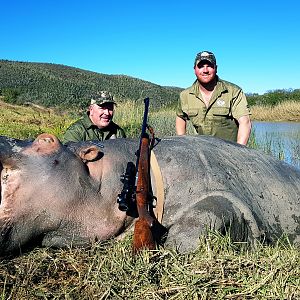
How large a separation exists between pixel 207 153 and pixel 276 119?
Result: 1051 inches

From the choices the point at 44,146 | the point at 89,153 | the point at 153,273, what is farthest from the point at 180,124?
the point at 153,273

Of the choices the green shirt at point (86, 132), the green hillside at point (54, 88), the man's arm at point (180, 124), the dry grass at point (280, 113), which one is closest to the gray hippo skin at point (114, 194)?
the green shirt at point (86, 132)

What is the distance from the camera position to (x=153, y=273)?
9.73ft

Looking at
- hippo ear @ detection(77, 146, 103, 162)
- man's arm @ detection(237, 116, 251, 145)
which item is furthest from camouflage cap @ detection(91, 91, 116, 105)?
hippo ear @ detection(77, 146, 103, 162)

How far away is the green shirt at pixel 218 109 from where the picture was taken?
643cm

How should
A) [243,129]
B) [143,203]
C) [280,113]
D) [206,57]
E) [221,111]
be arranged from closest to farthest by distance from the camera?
[143,203] → [206,57] → [243,129] → [221,111] → [280,113]

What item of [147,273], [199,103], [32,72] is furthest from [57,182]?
[32,72]

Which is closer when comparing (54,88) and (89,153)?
(89,153)

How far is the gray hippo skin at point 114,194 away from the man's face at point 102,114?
7.26ft

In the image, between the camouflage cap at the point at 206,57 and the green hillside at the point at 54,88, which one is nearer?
the camouflage cap at the point at 206,57

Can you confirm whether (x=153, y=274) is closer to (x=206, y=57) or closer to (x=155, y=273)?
(x=155, y=273)

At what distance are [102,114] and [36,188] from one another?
3151 millimetres

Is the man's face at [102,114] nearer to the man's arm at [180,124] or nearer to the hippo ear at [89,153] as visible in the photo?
the man's arm at [180,124]

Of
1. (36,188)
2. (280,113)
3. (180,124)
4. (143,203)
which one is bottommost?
(143,203)
